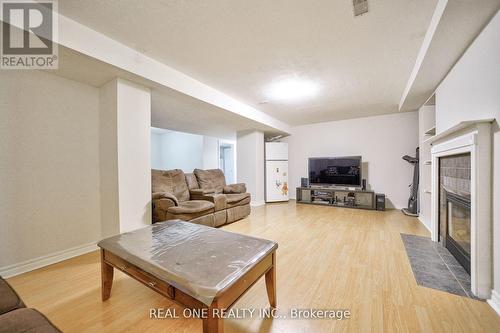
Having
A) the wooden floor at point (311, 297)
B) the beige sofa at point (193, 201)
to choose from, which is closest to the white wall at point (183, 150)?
the beige sofa at point (193, 201)

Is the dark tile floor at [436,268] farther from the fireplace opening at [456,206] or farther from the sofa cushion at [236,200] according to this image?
the sofa cushion at [236,200]

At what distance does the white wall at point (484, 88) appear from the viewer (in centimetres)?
140

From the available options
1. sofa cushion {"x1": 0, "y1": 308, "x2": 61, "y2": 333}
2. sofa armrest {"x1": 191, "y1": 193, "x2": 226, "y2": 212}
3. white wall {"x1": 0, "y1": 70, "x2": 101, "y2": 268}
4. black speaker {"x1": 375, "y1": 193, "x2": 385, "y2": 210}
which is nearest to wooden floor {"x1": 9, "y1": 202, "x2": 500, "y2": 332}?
white wall {"x1": 0, "y1": 70, "x2": 101, "y2": 268}

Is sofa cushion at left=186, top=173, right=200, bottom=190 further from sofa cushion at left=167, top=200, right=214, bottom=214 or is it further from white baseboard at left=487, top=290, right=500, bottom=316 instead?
white baseboard at left=487, top=290, right=500, bottom=316

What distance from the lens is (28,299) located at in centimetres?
151

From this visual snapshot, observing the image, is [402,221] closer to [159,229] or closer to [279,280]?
[279,280]

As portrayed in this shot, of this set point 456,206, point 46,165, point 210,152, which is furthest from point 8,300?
point 210,152

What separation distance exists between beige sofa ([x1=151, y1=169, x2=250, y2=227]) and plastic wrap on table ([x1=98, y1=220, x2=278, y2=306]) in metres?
1.04

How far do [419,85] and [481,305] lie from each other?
8.69ft

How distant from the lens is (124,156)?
2.26 m

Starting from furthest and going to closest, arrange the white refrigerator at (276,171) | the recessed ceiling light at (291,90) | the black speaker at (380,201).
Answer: the white refrigerator at (276,171) → the black speaker at (380,201) → the recessed ceiling light at (291,90)

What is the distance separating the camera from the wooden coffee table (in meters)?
0.93

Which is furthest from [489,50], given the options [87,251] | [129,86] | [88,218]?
[87,251]

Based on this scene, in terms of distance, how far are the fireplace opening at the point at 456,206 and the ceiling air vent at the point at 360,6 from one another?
1.66 meters
